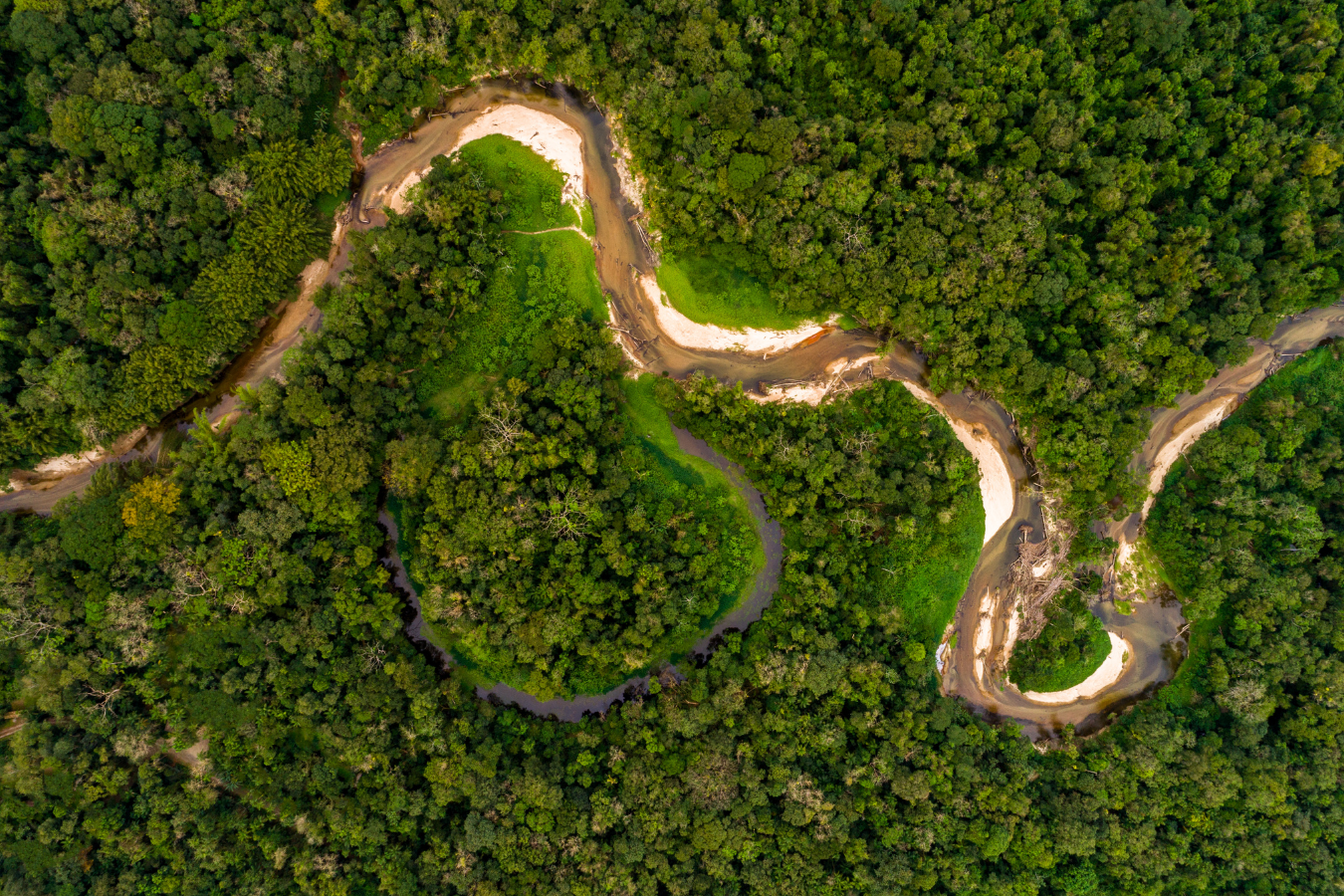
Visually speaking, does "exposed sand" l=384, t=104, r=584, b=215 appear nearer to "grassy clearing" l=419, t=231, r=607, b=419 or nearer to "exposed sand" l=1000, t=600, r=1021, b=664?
"grassy clearing" l=419, t=231, r=607, b=419

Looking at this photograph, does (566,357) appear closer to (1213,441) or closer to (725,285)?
(725,285)

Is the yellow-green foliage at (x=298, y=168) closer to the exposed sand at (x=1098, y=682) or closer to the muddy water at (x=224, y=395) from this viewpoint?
the muddy water at (x=224, y=395)

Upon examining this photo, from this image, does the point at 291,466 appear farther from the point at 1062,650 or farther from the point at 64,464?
the point at 1062,650

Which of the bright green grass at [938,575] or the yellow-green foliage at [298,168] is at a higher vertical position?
the yellow-green foliage at [298,168]

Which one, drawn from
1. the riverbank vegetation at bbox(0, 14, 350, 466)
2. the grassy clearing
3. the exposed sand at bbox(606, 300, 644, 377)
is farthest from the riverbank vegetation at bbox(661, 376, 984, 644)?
the riverbank vegetation at bbox(0, 14, 350, 466)

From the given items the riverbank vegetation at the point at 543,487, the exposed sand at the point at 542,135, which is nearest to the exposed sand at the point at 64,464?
the riverbank vegetation at the point at 543,487

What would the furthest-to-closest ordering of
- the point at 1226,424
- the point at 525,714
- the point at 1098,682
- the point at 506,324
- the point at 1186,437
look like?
1. the point at 1098,682
2. the point at 1186,437
3. the point at 1226,424
4. the point at 506,324
5. the point at 525,714

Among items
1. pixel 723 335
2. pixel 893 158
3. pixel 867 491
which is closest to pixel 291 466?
pixel 723 335
